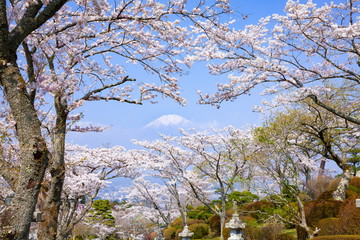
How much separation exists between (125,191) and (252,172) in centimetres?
1088

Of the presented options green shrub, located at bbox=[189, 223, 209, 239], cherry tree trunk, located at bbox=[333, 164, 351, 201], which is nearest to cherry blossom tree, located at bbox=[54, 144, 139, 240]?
green shrub, located at bbox=[189, 223, 209, 239]

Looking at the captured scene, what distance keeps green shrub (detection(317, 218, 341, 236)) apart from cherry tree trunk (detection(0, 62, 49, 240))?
9076 millimetres

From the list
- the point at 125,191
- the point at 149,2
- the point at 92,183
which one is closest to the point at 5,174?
the point at 149,2

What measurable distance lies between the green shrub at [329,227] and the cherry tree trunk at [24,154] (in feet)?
29.8

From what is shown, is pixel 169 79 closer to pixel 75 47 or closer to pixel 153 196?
pixel 75 47

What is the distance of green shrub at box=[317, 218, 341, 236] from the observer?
390 inches

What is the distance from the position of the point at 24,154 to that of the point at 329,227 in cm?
963

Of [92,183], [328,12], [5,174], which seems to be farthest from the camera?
[92,183]

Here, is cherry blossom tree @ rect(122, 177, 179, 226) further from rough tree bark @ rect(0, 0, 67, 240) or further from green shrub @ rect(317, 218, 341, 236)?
rough tree bark @ rect(0, 0, 67, 240)

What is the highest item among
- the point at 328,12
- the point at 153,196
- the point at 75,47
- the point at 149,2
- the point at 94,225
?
the point at 328,12

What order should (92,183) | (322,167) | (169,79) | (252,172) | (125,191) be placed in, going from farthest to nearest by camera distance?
(125,191), (322,167), (252,172), (92,183), (169,79)

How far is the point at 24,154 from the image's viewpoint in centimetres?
374

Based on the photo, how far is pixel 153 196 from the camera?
→ 24.0 m

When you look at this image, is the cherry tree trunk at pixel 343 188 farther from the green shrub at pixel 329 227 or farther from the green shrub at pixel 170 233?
the green shrub at pixel 170 233
